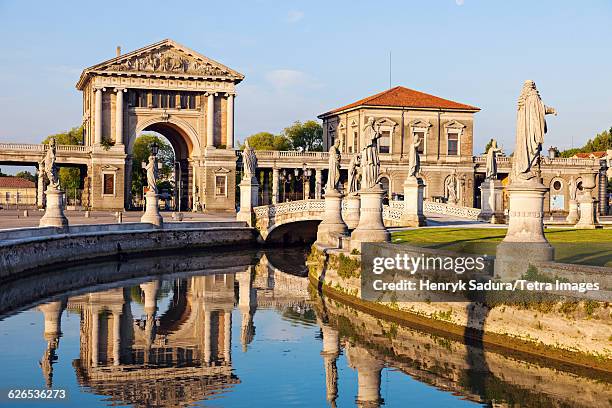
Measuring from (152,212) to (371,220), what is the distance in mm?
21663

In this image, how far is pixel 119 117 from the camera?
69688 mm

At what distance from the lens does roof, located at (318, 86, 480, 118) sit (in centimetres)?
7825

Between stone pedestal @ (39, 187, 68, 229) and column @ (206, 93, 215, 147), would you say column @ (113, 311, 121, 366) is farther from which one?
column @ (206, 93, 215, 147)

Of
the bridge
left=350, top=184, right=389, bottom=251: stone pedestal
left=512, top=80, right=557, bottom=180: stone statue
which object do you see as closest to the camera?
left=512, top=80, right=557, bottom=180: stone statue

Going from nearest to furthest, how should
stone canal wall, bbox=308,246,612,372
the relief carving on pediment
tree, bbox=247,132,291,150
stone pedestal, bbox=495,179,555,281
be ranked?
stone canal wall, bbox=308,246,612,372
stone pedestal, bbox=495,179,555,281
the relief carving on pediment
tree, bbox=247,132,291,150

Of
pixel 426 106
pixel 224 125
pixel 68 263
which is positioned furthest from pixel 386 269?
pixel 426 106

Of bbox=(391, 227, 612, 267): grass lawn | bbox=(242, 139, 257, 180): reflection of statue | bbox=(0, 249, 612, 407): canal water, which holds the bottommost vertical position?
bbox=(0, 249, 612, 407): canal water

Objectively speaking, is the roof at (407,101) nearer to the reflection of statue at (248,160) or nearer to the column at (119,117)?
the column at (119,117)

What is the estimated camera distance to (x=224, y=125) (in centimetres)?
7312

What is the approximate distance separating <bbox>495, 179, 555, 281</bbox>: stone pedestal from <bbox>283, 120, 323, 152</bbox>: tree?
97.7 metres

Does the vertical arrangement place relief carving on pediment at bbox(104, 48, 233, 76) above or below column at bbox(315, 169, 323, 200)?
above

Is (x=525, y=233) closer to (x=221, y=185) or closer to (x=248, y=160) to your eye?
(x=248, y=160)

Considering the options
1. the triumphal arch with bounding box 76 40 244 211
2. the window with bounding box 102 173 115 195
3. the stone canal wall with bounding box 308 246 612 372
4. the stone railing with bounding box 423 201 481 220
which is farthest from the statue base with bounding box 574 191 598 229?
the window with bounding box 102 173 115 195

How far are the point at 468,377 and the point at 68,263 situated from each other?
22.7 metres
